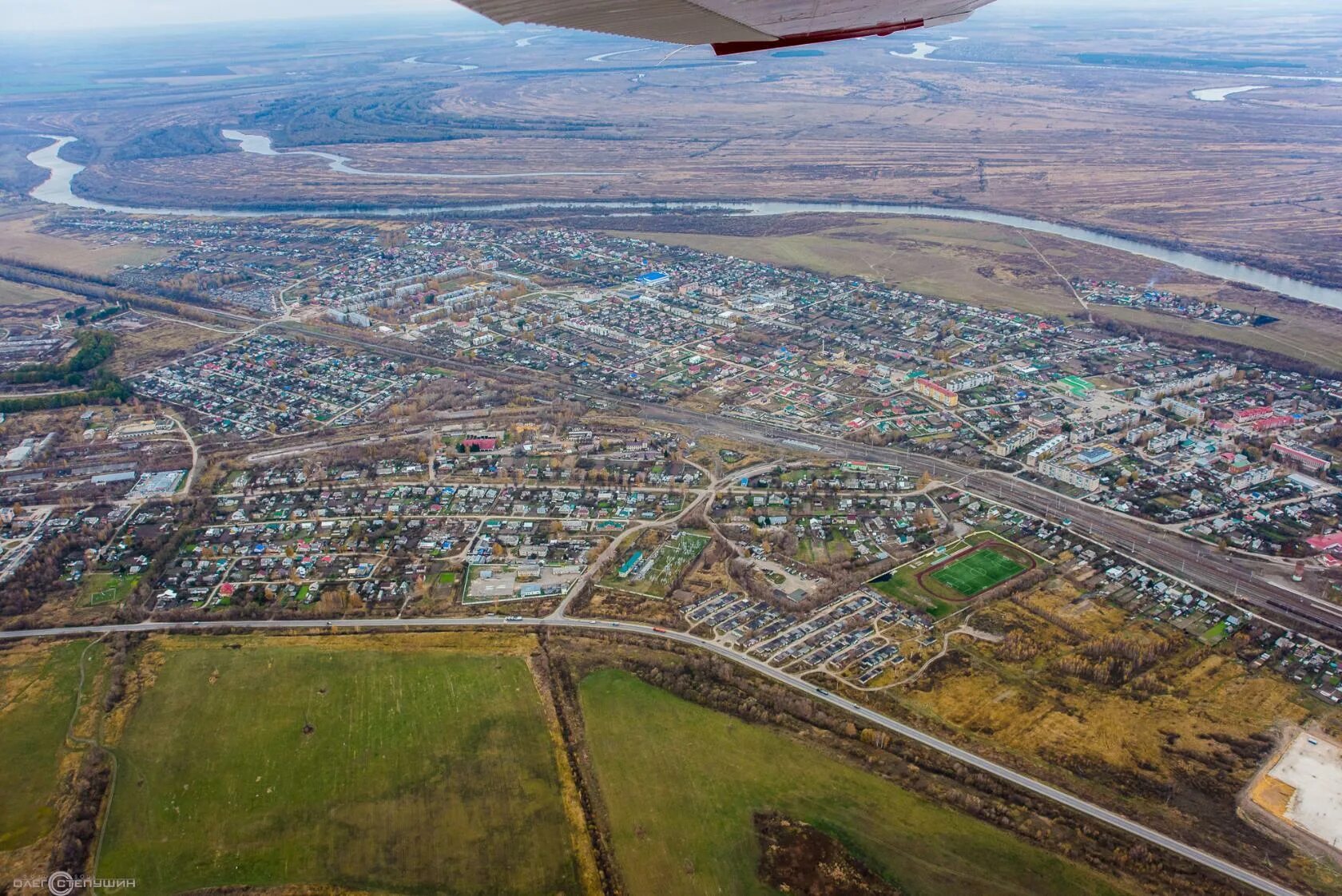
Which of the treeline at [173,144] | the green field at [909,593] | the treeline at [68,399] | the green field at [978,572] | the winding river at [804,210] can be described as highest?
the treeline at [173,144]

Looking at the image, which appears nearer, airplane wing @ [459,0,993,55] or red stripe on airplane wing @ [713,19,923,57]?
airplane wing @ [459,0,993,55]

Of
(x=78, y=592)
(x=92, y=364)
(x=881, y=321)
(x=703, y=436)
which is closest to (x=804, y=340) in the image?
(x=881, y=321)

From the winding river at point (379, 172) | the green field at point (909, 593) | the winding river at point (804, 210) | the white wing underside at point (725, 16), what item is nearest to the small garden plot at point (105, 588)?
the green field at point (909, 593)

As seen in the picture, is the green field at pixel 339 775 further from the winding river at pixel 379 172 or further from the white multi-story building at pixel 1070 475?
the winding river at pixel 379 172

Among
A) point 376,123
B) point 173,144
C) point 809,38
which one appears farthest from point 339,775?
point 376,123

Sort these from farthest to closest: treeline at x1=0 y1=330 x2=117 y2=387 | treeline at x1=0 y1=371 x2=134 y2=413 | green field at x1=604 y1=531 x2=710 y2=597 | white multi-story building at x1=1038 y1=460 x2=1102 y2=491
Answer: treeline at x1=0 y1=330 x2=117 y2=387 < treeline at x1=0 y1=371 x2=134 y2=413 < white multi-story building at x1=1038 y1=460 x2=1102 y2=491 < green field at x1=604 y1=531 x2=710 y2=597

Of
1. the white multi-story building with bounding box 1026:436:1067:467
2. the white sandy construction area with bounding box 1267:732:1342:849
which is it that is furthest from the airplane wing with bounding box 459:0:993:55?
the white multi-story building with bounding box 1026:436:1067:467

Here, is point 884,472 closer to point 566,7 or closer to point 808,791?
point 808,791

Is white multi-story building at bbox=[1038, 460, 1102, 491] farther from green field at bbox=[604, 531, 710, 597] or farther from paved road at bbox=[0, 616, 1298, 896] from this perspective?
paved road at bbox=[0, 616, 1298, 896]
